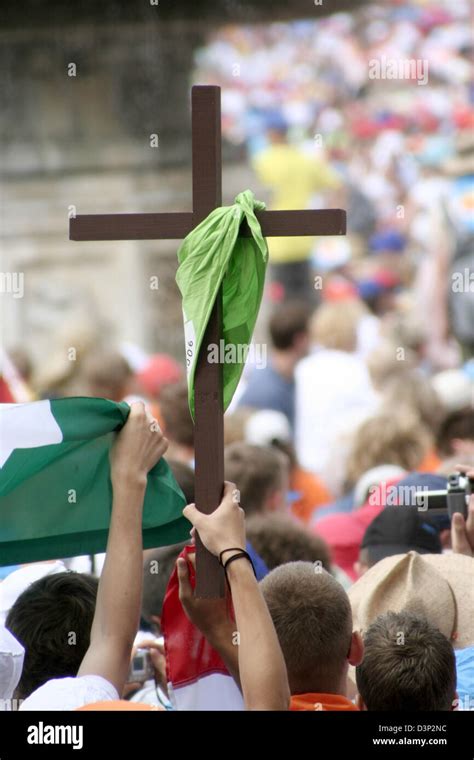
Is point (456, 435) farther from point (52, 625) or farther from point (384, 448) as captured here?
point (52, 625)

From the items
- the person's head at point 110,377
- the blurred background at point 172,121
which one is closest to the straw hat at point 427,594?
the person's head at point 110,377

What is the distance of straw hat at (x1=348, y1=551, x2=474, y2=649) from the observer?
357 cm

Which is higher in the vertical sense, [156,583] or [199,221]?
[199,221]

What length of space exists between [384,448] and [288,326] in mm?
2130

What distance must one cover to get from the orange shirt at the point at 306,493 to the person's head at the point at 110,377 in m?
1.29

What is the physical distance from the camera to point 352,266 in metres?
14.1

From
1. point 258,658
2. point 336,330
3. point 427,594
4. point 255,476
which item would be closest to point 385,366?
point 336,330

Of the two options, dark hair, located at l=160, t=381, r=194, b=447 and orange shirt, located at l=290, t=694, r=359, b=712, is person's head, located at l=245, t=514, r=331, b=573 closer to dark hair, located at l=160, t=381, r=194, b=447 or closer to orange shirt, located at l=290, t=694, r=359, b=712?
orange shirt, located at l=290, t=694, r=359, b=712

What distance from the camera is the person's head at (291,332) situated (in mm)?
7953

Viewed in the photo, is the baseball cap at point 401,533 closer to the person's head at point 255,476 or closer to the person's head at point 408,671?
the person's head at point 255,476

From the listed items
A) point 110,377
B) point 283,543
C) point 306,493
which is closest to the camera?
point 283,543

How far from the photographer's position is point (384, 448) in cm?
598
